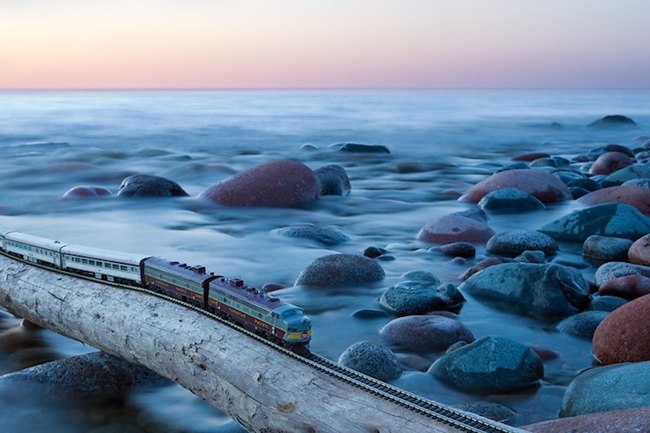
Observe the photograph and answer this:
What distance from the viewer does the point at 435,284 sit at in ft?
56.5

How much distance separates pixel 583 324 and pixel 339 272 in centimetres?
597

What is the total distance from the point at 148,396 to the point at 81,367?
123 cm

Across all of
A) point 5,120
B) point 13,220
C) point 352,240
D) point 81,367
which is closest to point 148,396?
point 81,367

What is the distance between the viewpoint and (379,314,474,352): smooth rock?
13805 millimetres

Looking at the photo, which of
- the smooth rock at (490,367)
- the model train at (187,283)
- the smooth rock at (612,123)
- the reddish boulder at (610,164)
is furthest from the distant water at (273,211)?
the smooth rock at (612,123)

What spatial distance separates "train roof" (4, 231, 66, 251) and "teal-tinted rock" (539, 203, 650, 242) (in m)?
15.9

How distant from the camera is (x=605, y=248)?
816 inches

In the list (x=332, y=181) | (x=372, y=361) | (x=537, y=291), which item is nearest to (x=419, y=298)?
(x=537, y=291)

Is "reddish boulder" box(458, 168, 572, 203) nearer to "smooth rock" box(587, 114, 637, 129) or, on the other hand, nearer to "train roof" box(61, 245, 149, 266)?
"train roof" box(61, 245, 149, 266)

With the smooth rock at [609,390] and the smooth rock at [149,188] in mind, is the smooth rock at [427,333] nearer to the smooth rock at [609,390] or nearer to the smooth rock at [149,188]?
the smooth rock at [609,390]

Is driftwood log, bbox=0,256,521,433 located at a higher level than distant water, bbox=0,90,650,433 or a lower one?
higher

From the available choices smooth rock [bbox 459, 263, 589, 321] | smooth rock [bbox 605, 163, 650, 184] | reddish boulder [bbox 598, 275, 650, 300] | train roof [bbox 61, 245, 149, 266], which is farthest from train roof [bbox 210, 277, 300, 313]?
smooth rock [bbox 605, 163, 650, 184]

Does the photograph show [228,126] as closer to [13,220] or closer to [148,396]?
[13,220]

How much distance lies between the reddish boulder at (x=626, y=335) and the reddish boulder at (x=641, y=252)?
6.70m
